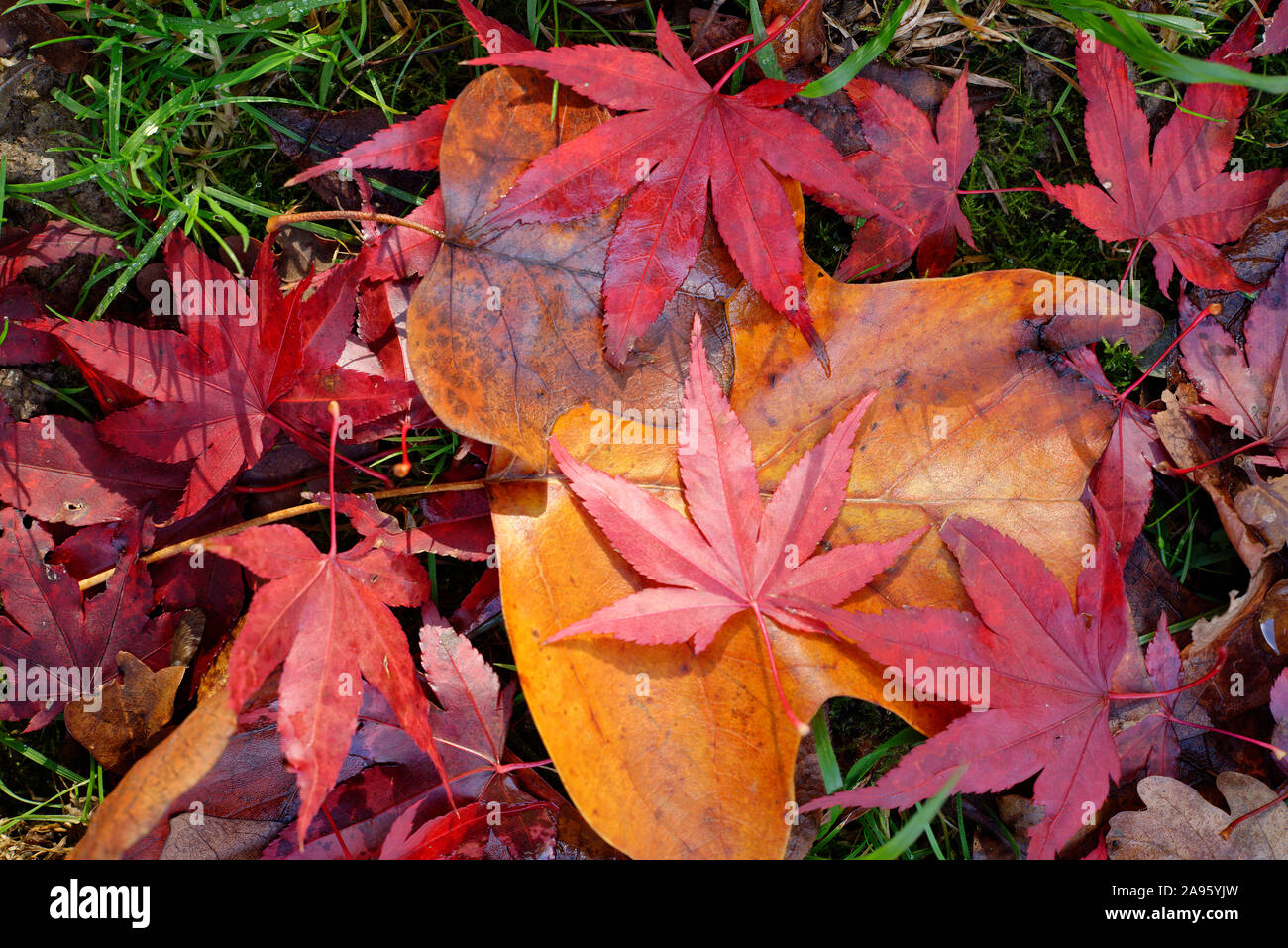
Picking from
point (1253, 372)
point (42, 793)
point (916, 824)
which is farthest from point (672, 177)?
point (42, 793)

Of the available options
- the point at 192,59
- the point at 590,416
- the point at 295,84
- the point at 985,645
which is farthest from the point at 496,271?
the point at 985,645

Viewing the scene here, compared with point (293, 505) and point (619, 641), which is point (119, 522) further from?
point (619, 641)

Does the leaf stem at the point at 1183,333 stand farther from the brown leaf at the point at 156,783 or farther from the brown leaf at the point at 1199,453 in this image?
the brown leaf at the point at 156,783

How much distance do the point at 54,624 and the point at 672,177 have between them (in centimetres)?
183

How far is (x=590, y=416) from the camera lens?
191 cm

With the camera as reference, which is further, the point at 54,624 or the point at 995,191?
the point at 995,191

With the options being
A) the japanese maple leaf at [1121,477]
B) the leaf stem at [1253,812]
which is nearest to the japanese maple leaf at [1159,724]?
the leaf stem at [1253,812]

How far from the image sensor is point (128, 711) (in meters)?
2.01

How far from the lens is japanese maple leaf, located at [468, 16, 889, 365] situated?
1.85 meters

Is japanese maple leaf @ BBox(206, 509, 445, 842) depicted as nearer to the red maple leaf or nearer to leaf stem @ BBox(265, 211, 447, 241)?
the red maple leaf

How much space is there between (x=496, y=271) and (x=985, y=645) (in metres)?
1.41

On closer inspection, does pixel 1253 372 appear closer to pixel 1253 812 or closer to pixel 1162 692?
pixel 1162 692

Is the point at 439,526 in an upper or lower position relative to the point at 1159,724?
upper

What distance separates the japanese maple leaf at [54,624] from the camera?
6.48ft
